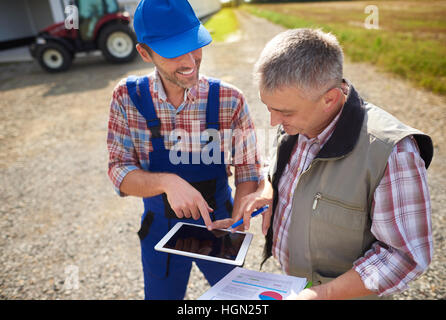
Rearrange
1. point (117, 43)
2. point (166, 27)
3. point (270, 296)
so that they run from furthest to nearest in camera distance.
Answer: point (117, 43) < point (166, 27) < point (270, 296)

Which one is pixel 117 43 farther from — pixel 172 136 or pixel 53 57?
pixel 172 136

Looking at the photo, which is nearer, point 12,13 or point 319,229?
point 319,229

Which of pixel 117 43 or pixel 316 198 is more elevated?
pixel 117 43

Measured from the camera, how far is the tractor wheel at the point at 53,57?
9.22 meters

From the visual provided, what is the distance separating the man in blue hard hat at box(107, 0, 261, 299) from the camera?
51.1 inches

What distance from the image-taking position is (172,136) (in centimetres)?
153

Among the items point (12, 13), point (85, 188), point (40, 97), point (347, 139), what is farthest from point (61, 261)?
point (12, 13)

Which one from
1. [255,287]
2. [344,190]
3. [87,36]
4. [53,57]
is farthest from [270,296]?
[53,57]

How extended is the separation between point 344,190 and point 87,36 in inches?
421

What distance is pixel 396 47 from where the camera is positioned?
980 centimetres
